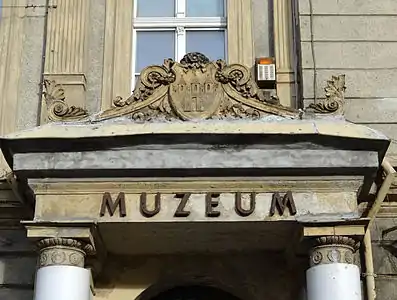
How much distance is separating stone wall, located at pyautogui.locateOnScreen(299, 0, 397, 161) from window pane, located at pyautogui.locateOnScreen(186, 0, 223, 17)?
51.3 inches

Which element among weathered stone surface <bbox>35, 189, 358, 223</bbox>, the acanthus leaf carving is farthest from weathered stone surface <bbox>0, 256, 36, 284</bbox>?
the acanthus leaf carving

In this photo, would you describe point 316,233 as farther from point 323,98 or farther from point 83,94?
point 83,94

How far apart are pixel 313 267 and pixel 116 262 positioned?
256 centimetres

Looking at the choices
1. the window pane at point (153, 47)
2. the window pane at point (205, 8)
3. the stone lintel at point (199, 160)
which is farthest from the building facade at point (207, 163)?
the window pane at point (205, 8)

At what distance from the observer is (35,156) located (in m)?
8.98

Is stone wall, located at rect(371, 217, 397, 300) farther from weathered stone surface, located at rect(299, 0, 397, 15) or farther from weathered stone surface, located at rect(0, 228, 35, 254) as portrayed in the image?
weathered stone surface, located at rect(0, 228, 35, 254)

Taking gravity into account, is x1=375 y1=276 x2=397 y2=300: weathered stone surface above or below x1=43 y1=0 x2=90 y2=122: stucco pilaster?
below

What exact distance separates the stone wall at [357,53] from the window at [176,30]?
131 centimetres

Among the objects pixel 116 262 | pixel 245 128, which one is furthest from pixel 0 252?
pixel 245 128

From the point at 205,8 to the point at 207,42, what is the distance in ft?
1.83

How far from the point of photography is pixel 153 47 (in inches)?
463

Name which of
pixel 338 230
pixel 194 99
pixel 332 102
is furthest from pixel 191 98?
pixel 338 230

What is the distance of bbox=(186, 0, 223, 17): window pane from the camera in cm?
1189

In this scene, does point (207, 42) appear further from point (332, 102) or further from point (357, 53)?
point (332, 102)
